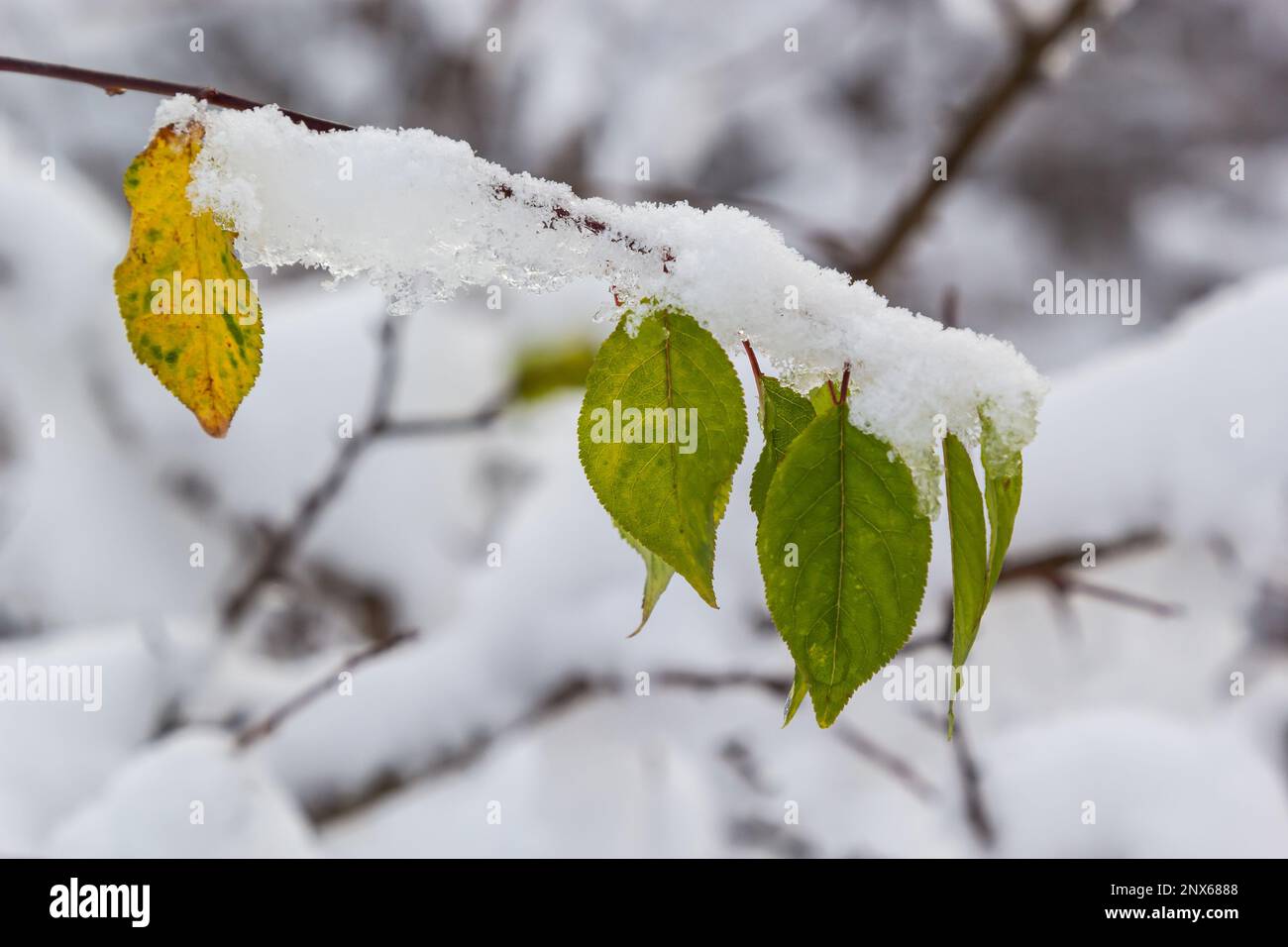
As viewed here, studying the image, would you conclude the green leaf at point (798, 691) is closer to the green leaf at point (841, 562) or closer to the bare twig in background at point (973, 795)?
the green leaf at point (841, 562)

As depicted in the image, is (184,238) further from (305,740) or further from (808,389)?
(305,740)

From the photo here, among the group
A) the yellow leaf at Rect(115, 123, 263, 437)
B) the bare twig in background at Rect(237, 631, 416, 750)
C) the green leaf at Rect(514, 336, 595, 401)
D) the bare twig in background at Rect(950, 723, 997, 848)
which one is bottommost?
the bare twig in background at Rect(950, 723, 997, 848)

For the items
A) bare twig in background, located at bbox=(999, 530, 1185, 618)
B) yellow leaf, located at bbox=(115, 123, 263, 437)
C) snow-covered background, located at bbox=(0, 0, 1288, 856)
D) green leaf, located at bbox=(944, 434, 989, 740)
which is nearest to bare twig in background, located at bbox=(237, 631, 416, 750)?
snow-covered background, located at bbox=(0, 0, 1288, 856)

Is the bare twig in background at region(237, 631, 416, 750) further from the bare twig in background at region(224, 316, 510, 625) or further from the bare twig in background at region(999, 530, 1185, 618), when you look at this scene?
the bare twig in background at region(999, 530, 1185, 618)

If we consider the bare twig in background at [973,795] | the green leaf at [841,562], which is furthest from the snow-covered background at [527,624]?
the green leaf at [841,562]

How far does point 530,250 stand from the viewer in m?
0.36

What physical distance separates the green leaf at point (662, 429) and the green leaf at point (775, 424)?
26 millimetres

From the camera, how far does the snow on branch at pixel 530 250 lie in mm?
357

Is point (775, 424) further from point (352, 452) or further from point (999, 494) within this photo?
point (352, 452)

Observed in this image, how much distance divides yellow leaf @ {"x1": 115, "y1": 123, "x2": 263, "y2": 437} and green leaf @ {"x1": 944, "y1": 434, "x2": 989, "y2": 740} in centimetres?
29

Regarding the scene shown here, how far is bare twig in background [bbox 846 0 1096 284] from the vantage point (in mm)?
1315

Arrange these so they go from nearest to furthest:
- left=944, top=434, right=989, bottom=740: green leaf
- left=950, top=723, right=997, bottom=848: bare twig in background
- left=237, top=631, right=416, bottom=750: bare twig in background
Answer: left=944, top=434, right=989, bottom=740: green leaf → left=237, top=631, right=416, bottom=750: bare twig in background → left=950, top=723, right=997, bottom=848: bare twig in background

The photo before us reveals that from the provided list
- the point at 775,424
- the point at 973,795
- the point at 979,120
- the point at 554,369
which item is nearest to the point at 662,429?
the point at 775,424

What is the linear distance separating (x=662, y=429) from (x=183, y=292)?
8.0 inches
